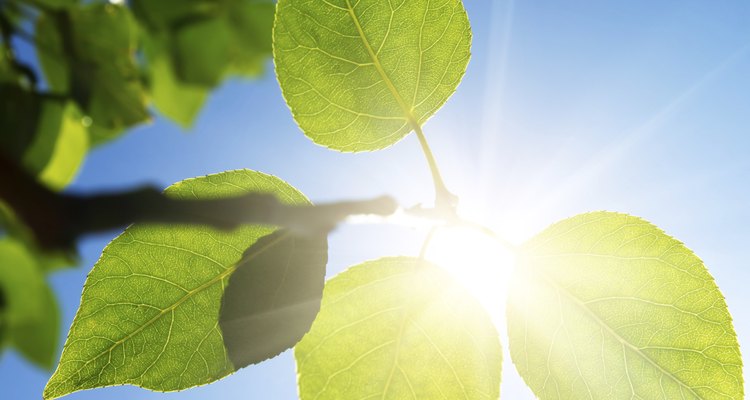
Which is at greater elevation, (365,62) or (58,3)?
(58,3)

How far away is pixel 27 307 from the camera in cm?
96

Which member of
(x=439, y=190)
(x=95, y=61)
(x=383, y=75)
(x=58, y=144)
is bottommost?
(x=439, y=190)

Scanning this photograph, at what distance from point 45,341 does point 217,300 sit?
62 centimetres

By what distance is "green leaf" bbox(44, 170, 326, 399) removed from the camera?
63 centimetres

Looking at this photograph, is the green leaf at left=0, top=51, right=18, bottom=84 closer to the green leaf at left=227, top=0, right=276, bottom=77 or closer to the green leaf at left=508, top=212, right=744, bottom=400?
the green leaf at left=227, top=0, right=276, bottom=77

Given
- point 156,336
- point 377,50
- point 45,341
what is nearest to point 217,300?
point 156,336

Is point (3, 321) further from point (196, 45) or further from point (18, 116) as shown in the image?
point (196, 45)

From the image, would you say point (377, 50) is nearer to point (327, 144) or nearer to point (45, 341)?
point (327, 144)

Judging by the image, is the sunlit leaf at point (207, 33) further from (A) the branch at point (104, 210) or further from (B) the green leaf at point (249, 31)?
(A) the branch at point (104, 210)

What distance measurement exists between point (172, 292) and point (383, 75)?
32 centimetres

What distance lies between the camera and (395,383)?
70 centimetres

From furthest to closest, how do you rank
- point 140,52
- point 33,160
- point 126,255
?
1. point 140,52
2. point 33,160
3. point 126,255

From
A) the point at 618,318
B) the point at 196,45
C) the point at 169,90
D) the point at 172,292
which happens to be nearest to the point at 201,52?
the point at 196,45

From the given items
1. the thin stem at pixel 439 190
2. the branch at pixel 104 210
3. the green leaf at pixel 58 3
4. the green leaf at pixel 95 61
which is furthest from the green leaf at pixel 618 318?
the green leaf at pixel 58 3
